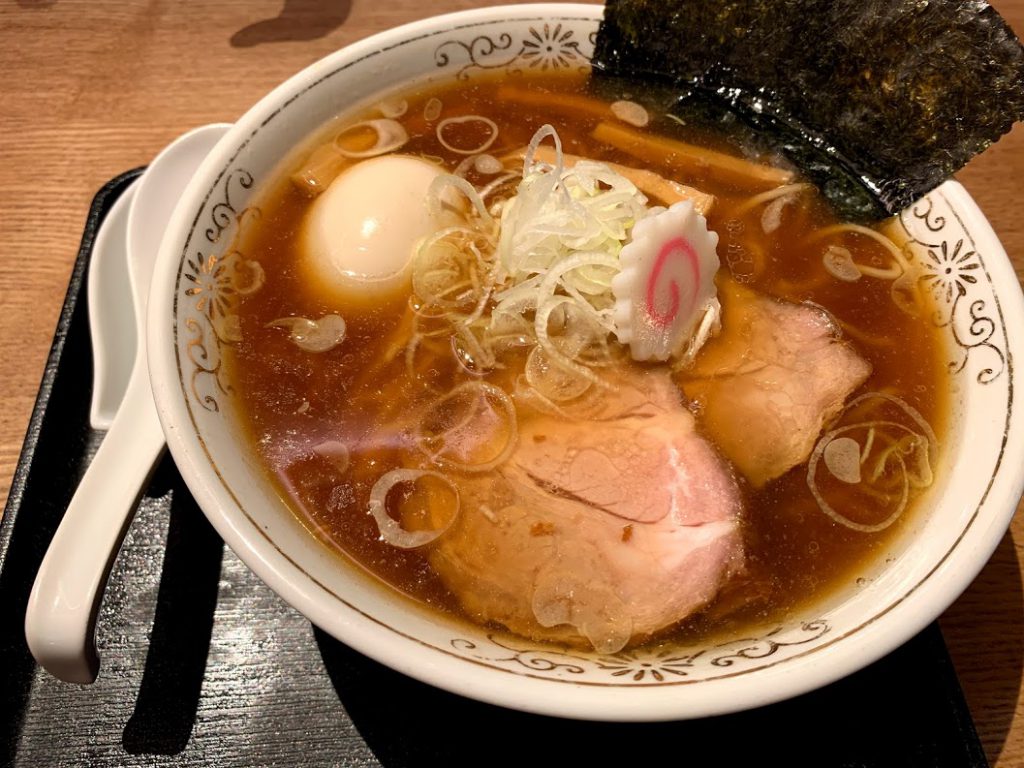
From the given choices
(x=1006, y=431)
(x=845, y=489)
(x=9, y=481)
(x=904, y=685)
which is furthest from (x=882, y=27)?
(x=9, y=481)

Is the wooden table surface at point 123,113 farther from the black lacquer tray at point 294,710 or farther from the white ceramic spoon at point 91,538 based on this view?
the white ceramic spoon at point 91,538

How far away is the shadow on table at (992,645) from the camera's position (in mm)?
1358

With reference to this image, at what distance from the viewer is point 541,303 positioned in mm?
1459

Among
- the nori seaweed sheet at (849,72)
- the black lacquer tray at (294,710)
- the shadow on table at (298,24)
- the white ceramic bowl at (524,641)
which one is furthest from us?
the shadow on table at (298,24)

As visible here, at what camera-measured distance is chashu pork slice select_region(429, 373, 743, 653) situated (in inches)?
48.5

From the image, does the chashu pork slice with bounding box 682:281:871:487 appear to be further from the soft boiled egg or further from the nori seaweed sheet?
the soft boiled egg

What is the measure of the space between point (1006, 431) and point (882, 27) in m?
1.00

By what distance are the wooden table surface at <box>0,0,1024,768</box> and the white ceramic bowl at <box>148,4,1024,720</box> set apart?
417 millimetres

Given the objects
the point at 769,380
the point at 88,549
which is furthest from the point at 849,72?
the point at 88,549

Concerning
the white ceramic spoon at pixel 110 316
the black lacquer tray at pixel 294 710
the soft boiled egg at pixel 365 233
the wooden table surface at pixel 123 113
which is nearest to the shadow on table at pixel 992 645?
the wooden table surface at pixel 123 113

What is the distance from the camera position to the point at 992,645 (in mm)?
1423

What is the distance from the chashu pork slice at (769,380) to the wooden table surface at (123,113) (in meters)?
0.50

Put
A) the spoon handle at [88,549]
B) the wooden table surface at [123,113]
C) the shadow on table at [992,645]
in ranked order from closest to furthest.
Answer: the spoon handle at [88,549]
the shadow on table at [992,645]
the wooden table surface at [123,113]

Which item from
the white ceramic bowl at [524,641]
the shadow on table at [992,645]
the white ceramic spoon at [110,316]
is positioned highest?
the white ceramic bowl at [524,641]
